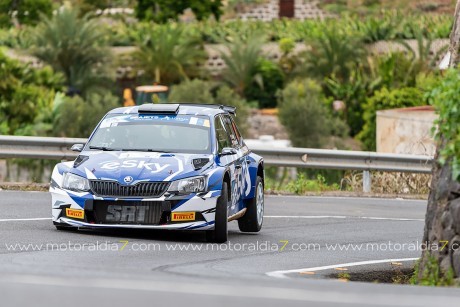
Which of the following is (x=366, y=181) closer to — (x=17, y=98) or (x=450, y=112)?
(x=450, y=112)

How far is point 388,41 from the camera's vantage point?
67.1 metres

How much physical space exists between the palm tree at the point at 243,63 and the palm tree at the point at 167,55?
5.49 feet

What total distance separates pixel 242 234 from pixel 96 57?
49.3 m

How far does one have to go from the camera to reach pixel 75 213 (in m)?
15.1

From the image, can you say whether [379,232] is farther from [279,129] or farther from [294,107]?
[279,129]

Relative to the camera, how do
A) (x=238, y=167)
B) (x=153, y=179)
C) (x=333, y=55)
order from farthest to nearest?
(x=333, y=55) → (x=238, y=167) → (x=153, y=179)

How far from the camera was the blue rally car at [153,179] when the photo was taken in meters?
14.8

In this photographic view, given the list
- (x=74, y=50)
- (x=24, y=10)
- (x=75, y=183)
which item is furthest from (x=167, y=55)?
(x=75, y=183)

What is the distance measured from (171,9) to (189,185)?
72071 mm

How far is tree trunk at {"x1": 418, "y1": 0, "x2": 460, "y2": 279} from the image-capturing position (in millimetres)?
11906

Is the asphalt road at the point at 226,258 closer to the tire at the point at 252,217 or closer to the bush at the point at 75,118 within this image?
the tire at the point at 252,217

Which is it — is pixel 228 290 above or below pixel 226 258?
above

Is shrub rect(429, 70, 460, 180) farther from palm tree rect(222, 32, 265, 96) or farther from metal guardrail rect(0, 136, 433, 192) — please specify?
palm tree rect(222, 32, 265, 96)

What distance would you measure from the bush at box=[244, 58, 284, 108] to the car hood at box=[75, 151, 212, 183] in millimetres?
50777
